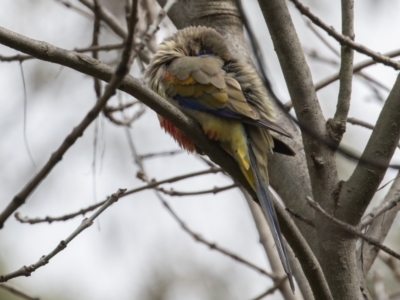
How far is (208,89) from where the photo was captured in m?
3.77

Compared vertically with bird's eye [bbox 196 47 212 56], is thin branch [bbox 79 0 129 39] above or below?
above

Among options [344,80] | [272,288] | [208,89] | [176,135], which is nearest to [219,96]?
[208,89]

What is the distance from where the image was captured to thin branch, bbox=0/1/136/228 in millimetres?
1702

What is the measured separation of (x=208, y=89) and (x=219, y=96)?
0.38ft

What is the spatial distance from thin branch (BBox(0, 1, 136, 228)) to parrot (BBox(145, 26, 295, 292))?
4.50 ft

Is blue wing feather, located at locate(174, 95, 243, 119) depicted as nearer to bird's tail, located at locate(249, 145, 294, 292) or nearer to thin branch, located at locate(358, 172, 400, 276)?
bird's tail, located at locate(249, 145, 294, 292)

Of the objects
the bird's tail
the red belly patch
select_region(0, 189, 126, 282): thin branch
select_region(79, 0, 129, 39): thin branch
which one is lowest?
select_region(0, 189, 126, 282): thin branch

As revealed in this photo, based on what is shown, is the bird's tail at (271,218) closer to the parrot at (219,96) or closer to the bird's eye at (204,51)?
the parrot at (219,96)

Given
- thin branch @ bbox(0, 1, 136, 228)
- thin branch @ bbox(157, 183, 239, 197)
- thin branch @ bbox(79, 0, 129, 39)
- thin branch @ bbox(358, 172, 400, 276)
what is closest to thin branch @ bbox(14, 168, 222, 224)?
thin branch @ bbox(157, 183, 239, 197)

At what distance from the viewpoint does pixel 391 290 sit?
303 inches

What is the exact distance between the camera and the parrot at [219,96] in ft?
11.3

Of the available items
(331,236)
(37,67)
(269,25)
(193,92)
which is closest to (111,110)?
(193,92)

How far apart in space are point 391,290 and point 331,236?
5179 millimetres

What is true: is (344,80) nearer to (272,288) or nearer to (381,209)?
(381,209)
